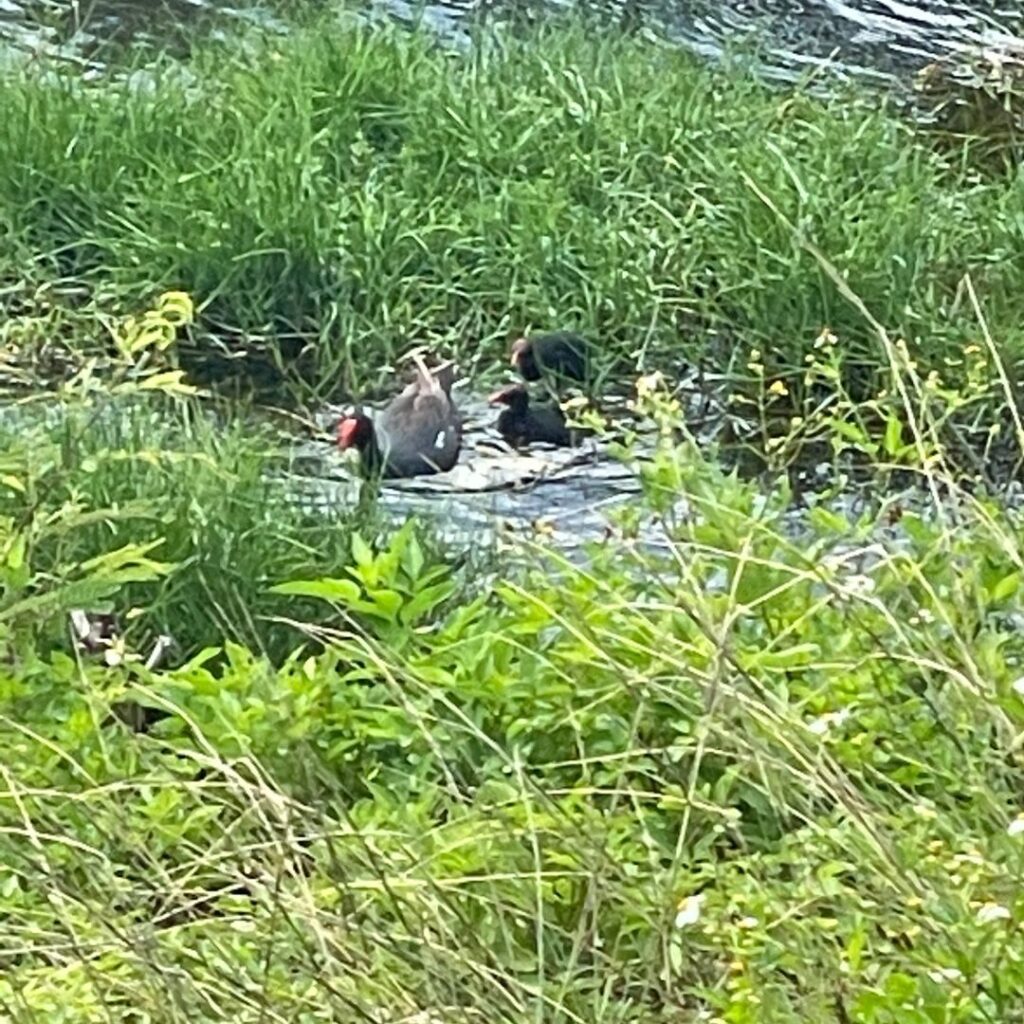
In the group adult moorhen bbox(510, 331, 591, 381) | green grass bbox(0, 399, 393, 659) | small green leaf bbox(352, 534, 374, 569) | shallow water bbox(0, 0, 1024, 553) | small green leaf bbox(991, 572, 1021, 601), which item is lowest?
shallow water bbox(0, 0, 1024, 553)

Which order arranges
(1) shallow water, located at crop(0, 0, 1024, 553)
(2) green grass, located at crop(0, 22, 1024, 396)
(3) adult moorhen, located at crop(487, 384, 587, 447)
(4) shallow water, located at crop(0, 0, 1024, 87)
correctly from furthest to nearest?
(4) shallow water, located at crop(0, 0, 1024, 87), (2) green grass, located at crop(0, 22, 1024, 396), (3) adult moorhen, located at crop(487, 384, 587, 447), (1) shallow water, located at crop(0, 0, 1024, 553)

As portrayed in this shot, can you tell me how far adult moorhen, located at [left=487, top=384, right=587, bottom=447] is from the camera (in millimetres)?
5473

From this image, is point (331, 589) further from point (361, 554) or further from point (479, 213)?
point (479, 213)

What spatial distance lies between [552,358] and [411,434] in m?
0.55

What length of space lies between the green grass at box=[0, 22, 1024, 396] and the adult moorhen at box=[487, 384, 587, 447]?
1.06ft

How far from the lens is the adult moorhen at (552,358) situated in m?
5.57

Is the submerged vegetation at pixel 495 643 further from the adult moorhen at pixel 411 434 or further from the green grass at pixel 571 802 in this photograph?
the adult moorhen at pixel 411 434

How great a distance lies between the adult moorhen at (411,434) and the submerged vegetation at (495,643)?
10.5 inches

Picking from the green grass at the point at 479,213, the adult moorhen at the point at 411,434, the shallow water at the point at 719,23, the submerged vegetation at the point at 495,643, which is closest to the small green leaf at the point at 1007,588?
the submerged vegetation at the point at 495,643

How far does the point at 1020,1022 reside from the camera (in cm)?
240

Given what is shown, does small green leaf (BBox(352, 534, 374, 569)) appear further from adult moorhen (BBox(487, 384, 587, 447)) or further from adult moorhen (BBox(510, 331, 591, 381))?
adult moorhen (BBox(510, 331, 591, 381))

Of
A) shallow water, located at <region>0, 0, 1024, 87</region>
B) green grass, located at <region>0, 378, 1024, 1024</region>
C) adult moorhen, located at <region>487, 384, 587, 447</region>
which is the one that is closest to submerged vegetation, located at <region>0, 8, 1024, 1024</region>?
green grass, located at <region>0, 378, 1024, 1024</region>

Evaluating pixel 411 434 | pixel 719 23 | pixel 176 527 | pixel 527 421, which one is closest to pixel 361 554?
pixel 176 527

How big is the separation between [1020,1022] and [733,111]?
15.1 feet
